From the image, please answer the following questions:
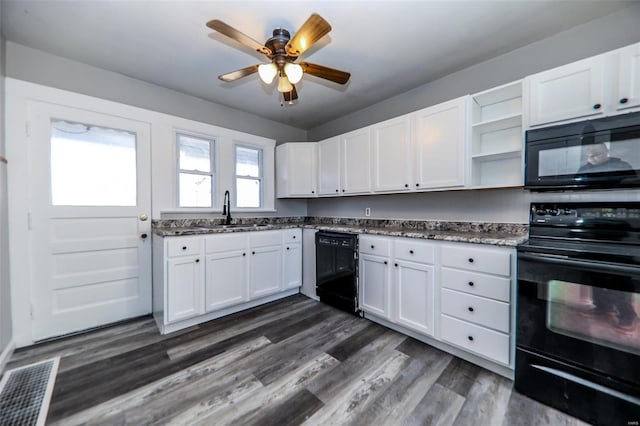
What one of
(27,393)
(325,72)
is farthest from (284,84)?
(27,393)

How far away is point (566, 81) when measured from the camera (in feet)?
5.66

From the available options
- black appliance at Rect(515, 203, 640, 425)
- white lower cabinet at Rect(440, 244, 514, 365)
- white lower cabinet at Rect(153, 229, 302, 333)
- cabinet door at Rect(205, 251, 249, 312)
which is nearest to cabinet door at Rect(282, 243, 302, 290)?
white lower cabinet at Rect(153, 229, 302, 333)

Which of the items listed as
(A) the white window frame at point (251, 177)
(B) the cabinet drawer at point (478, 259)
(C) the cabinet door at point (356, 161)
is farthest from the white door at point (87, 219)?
(B) the cabinet drawer at point (478, 259)

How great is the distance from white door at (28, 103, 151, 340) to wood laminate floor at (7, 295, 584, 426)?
286mm

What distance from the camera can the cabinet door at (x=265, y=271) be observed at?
2.88m

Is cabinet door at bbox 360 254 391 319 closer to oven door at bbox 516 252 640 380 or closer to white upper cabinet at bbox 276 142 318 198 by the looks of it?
oven door at bbox 516 252 640 380

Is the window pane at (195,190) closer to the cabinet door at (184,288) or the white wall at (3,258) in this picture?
the cabinet door at (184,288)

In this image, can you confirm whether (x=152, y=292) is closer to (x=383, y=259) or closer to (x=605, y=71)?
(x=383, y=259)

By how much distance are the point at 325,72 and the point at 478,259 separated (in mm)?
1845

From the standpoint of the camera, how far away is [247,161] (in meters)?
3.63

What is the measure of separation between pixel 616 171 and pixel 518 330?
117cm

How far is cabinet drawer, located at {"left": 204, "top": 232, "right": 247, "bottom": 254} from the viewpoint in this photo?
2523 millimetres

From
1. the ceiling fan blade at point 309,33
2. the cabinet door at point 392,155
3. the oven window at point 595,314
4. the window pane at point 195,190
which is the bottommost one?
the oven window at point 595,314

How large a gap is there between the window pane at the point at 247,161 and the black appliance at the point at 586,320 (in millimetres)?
3219
